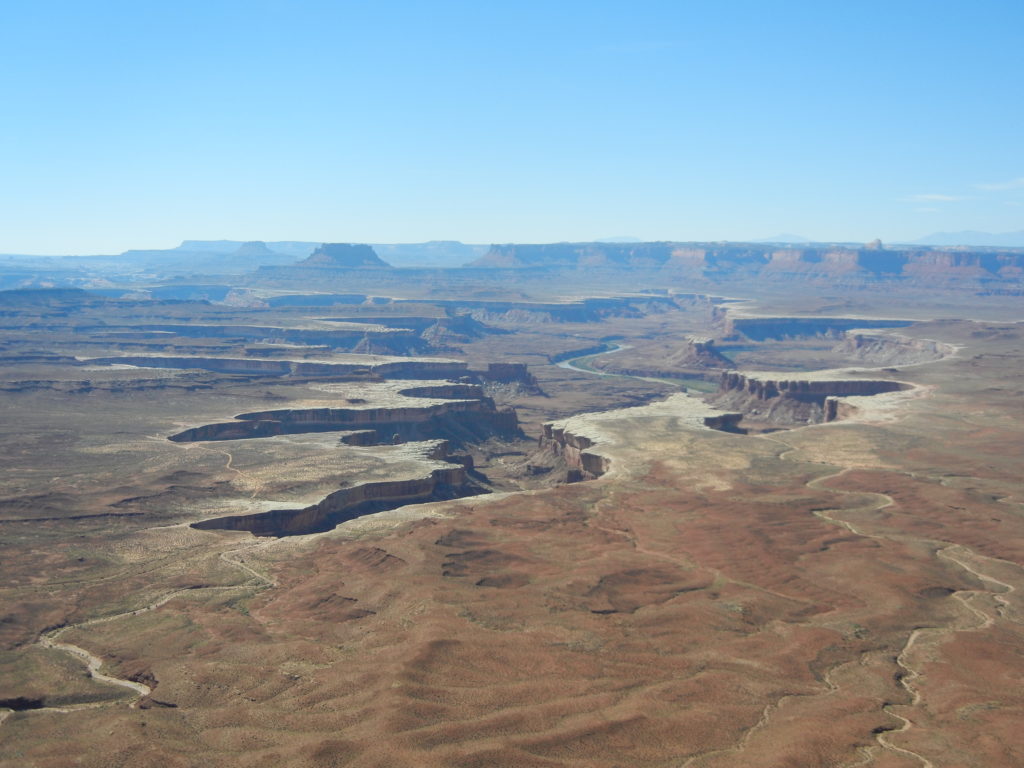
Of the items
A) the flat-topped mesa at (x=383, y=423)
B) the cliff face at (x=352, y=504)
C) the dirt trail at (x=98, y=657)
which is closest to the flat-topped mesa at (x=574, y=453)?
the flat-topped mesa at (x=383, y=423)

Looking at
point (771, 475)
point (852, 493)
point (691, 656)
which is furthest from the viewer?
point (771, 475)

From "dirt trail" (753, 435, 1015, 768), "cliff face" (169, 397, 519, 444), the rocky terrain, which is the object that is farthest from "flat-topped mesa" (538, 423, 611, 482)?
"dirt trail" (753, 435, 1015, 768)

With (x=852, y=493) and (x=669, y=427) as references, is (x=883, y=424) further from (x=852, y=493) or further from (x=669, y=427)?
(x=852, y=493)

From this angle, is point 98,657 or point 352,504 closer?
point 98,657

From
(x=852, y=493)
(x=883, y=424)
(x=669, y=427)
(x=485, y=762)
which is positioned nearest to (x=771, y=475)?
(x=852, y=493)

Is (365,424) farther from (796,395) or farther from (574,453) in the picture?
(796,395)

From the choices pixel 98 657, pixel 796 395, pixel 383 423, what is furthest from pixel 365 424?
pixel 98 657

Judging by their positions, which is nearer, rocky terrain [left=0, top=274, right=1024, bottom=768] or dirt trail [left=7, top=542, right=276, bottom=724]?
rocky terrain [left=0, top=274, right=1024, bottom=768]

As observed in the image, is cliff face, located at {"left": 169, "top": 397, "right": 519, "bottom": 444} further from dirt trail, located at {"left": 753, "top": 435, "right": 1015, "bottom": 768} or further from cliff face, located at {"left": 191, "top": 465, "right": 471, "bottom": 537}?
dirt trail, located at {"left": 753, "top": 435, "right": 1015, "bottom": 768}
